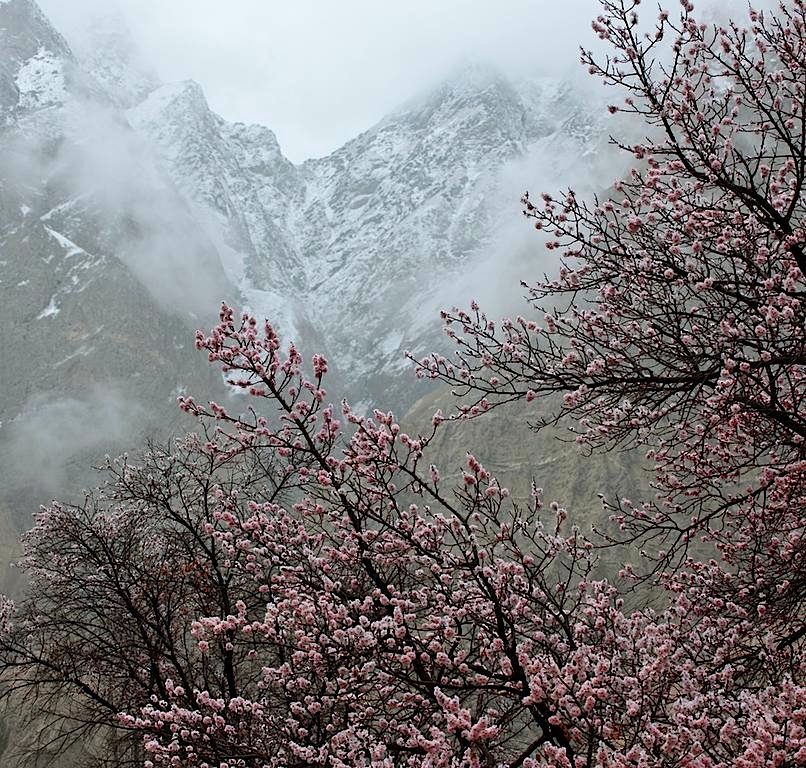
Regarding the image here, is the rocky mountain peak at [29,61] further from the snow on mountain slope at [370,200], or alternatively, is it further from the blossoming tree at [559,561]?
the blossoming tree at [559,561]

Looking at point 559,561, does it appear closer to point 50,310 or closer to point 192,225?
point 50,310

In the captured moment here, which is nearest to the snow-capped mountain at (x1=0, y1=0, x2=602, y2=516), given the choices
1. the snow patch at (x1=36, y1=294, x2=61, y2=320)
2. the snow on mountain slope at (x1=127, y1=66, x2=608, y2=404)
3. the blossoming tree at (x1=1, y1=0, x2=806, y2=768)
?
the snow patch at (x1=36, y1=294, x2=61, y2=320)

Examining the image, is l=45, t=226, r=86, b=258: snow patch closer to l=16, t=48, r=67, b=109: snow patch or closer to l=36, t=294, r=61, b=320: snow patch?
l=36, t=294, r=61, b=320: snow patch

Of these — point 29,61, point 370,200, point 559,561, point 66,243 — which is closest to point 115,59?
point 29,61

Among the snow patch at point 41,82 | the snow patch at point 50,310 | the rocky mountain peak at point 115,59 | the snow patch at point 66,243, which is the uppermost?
the rocky mountain peak at point 115,59

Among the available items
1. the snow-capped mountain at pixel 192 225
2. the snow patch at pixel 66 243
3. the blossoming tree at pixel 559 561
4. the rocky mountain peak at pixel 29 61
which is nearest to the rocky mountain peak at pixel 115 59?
the snow-capped mountain at pixel 192 225

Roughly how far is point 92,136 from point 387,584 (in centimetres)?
12140

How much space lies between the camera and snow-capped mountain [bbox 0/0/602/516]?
258 feet

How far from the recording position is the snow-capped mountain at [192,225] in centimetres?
7850

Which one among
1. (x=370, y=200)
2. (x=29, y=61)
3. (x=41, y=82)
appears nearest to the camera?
(x=41, y=82)

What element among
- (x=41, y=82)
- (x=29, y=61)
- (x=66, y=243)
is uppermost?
(x=29, y=61)

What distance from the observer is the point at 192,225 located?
110 m

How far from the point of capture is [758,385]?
423 centimetres

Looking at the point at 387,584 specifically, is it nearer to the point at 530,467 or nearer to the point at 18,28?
the point at 530,467
